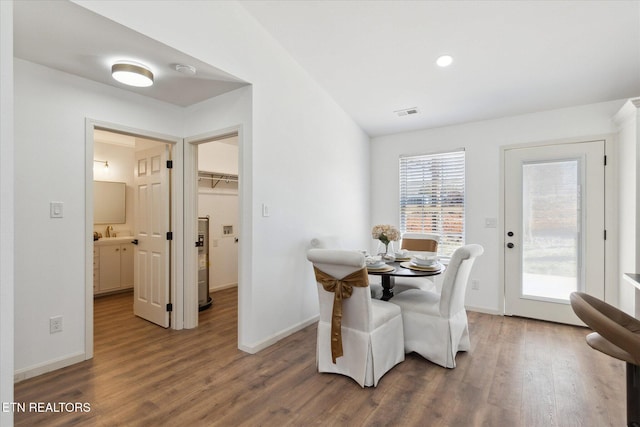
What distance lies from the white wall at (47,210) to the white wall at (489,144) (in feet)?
13.0

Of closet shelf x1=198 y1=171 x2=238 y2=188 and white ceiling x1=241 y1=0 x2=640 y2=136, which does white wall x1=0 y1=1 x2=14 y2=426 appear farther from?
closet shelf x1=198 y1=171 x2=238 y2=188

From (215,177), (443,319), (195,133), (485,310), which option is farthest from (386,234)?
(215,177)

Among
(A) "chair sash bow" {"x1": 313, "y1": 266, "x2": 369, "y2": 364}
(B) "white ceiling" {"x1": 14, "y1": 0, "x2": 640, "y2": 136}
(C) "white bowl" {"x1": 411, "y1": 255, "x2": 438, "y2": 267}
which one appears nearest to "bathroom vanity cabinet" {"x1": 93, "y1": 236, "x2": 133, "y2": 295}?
(B) "white ceiling" {"x1": 14, "y1": 0, "x2": 640, "y2": 136}

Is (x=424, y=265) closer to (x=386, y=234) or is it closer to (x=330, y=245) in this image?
(x=386, y=234)

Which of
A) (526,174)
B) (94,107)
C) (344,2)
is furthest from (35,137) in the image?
(526,174)

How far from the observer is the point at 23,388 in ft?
7.36

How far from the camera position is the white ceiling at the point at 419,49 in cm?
221

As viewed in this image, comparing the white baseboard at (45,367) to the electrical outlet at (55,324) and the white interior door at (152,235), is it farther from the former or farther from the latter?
the white interior door at (152,235)

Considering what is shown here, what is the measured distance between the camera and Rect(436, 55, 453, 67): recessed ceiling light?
9.85 ft

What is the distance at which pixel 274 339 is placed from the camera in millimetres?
3035

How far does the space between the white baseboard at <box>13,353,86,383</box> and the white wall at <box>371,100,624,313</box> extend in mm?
4324

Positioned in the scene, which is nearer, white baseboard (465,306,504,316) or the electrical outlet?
the electrical outlet

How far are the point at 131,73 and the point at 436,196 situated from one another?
3847mm

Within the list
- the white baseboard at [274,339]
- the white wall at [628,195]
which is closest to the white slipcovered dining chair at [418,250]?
the white baseboard at [274,339]
